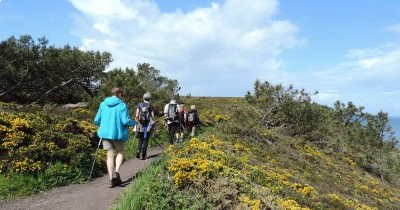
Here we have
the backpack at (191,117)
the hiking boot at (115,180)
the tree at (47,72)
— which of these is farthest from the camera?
the tree at (47,72)

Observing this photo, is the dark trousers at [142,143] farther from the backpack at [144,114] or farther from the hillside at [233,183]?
the hillside at [233,183]

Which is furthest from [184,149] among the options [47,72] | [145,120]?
[47,72]

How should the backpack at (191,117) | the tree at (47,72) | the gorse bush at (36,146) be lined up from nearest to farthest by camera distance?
the gorse bush at (36,146) → the backpack at (191,117) → the tree at (47,72)

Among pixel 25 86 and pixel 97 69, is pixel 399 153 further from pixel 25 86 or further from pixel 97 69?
pixel 25 86

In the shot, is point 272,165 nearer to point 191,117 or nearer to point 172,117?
point 172,117

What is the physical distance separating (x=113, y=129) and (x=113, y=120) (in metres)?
0.22

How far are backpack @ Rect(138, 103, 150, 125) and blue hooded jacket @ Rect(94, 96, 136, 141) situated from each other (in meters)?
3.80

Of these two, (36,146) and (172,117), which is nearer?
(36,146)

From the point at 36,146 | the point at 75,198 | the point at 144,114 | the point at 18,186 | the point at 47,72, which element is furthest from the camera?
the point at 47,72

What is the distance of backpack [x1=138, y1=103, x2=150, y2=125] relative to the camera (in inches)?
541

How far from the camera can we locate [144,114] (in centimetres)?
1384

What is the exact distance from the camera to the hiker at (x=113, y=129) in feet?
31.2

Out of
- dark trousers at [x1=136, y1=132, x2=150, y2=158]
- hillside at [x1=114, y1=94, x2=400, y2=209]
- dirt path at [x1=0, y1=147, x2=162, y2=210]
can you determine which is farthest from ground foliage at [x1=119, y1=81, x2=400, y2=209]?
dark trousers at [x1=136, y1=132, x2=150, y2=158]

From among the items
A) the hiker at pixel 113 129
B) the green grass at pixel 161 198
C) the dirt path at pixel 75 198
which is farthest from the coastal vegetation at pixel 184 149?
the hiker at pixel 113 129
